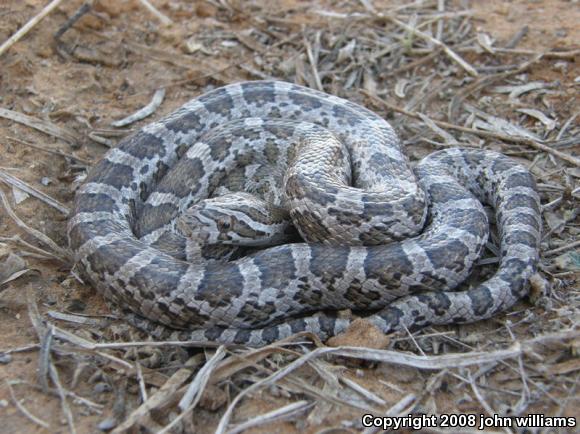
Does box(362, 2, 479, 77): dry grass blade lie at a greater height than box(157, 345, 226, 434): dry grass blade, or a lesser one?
greater

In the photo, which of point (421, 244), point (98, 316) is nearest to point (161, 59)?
point (98, 316)

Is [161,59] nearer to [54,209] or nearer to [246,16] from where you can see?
[246,16]

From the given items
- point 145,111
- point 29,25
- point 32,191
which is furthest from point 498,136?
point 29,25

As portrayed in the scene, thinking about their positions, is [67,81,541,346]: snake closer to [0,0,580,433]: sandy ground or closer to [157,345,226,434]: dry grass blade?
[0,0,580,433]: sandy ground

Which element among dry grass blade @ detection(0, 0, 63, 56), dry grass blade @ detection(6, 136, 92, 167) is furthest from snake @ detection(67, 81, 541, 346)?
dry grass blade @ detection(0, 0, 63, 56)

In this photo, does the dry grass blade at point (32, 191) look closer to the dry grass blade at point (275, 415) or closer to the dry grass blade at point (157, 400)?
the dry grass blade at point (157, 400)

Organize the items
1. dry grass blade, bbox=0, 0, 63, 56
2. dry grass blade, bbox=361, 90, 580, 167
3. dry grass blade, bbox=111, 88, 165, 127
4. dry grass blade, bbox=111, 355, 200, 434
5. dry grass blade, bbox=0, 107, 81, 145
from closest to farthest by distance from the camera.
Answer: dry grass blade, bbox=111, 355, 200, 434, dry grass blade, bbox=361, 90, 580, 167, dry grass blade, bbox=0, 107, 81, 145, dry grass blade, bbox=111, 88, 165, 127, dry grass blade, bbox=0, 0, 63, 56

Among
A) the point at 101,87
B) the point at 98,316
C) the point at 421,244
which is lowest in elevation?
the point at 98,316
